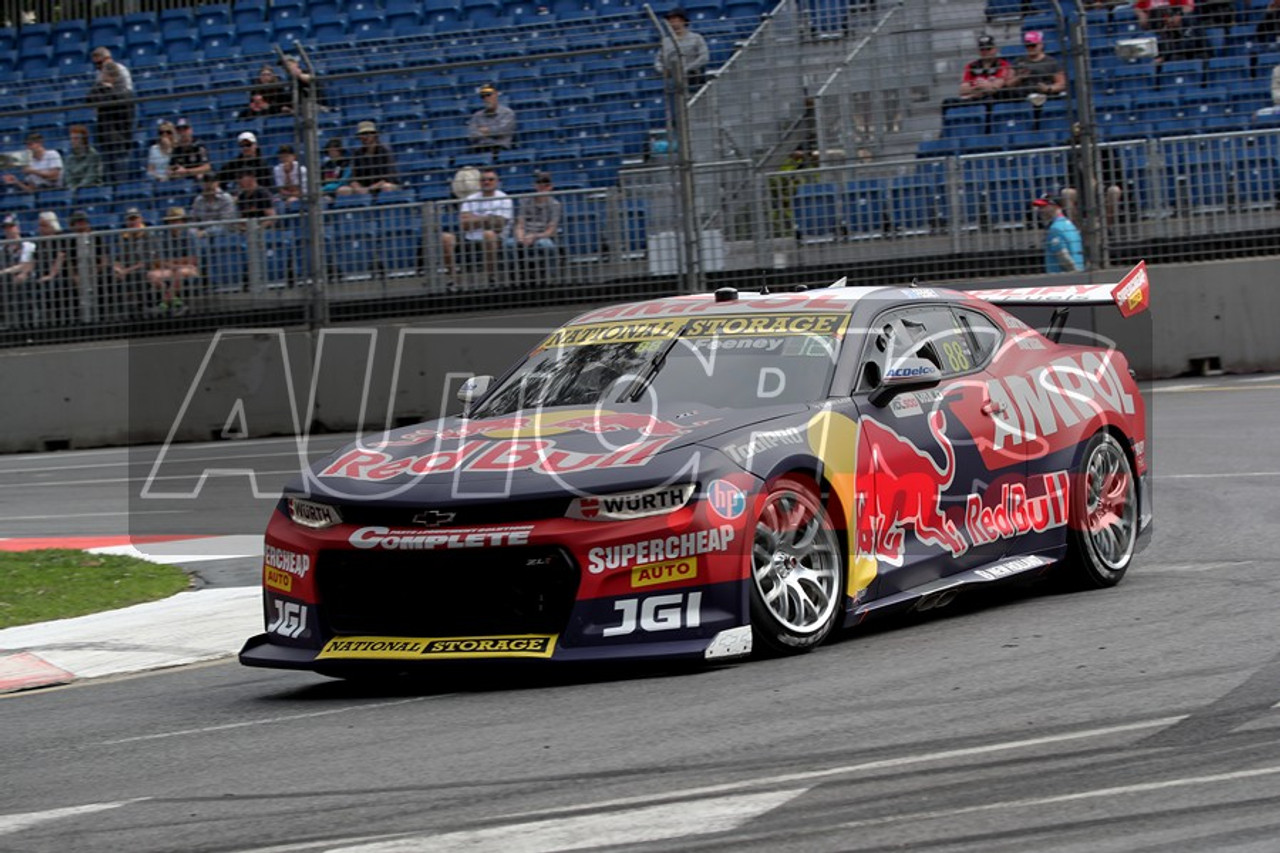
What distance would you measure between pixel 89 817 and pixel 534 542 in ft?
6.27

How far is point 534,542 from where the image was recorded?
6777 millimetres

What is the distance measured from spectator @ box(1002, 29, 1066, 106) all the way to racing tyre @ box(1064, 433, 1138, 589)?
9.86 m

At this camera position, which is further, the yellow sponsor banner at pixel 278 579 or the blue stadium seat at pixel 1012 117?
the blue stadium seat at pixel 1012 117

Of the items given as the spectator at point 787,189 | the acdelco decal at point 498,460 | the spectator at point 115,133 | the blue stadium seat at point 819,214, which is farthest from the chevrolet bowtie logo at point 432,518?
the spectator at point 115,133

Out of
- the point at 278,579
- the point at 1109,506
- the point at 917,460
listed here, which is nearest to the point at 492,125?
the point at 1109,506

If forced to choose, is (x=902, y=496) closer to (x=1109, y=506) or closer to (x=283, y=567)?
(x=1109, y=506)

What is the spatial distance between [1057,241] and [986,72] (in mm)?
1891

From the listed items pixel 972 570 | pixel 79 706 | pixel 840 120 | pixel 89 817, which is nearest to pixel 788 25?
pixel 840 120

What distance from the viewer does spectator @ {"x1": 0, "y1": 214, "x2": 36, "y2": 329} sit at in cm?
1989

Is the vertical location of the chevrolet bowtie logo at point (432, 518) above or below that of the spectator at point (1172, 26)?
below

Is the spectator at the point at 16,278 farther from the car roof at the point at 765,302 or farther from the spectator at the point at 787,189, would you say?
the car roof at the point at 765,302

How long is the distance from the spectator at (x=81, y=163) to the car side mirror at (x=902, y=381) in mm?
14384

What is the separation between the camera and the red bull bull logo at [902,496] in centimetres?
762

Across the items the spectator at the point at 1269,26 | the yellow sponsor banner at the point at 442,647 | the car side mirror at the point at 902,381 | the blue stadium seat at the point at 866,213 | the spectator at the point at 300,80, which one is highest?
the spectator at the point at 300,80
